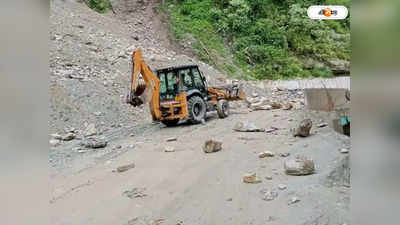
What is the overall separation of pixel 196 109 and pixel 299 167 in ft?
5.52

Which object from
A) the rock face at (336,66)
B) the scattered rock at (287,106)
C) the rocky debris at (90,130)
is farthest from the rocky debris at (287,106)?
the rocky debris at (90,130)

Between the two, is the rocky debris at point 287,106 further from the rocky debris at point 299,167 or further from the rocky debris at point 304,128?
the rocky debris at point 299,167

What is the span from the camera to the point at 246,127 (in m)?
2.81

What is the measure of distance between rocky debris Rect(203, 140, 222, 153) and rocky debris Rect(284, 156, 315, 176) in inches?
19.5

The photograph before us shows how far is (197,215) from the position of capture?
1.88 m

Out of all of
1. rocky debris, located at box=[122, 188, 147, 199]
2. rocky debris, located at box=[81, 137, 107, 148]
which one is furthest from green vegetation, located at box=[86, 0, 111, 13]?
rocky debris, located at box=[122, 188, 147, 199]

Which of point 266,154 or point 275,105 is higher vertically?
point 275,105

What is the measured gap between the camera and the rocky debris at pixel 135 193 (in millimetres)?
2098

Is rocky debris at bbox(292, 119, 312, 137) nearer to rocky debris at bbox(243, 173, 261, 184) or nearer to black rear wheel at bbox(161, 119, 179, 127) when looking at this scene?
rocky debris at bbox(243, 173, 261, 184)

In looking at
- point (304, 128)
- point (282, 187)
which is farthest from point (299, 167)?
point (304, 128)

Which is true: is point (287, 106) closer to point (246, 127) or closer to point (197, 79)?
point (246, 127)

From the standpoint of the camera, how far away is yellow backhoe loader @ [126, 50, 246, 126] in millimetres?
3348
